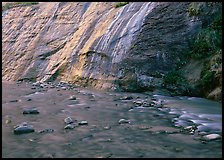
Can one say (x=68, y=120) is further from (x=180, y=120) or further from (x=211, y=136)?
(x=211, y=136)

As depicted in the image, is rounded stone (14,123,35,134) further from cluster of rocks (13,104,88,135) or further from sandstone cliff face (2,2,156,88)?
sandstone cliff face (2,2,156,88)

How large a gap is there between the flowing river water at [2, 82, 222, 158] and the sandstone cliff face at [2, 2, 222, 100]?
11.3 ft

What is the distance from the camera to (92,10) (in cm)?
2228

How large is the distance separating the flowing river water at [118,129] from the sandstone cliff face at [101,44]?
3434 mm

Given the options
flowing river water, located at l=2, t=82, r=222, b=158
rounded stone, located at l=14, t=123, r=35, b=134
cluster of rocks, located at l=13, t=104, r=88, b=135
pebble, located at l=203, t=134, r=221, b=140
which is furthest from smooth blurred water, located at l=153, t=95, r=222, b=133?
rounded stone, located at l=14, t=123, r=35, b=134

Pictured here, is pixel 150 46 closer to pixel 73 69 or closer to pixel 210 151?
pixel 73 69

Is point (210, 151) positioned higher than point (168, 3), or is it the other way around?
point (168, 3)

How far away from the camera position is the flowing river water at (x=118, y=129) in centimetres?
545

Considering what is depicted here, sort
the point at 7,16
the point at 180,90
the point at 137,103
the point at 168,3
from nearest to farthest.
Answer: the point at 137,103
the point at 180,90
the point at 168,3
the point at 7,16

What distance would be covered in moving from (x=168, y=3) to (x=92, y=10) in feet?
24.9

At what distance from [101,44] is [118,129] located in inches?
401

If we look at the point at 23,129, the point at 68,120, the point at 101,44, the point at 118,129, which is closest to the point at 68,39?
the point at 101,44

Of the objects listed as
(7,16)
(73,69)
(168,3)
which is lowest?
(73,69)

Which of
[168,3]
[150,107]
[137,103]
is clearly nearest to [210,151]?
[150,107]
